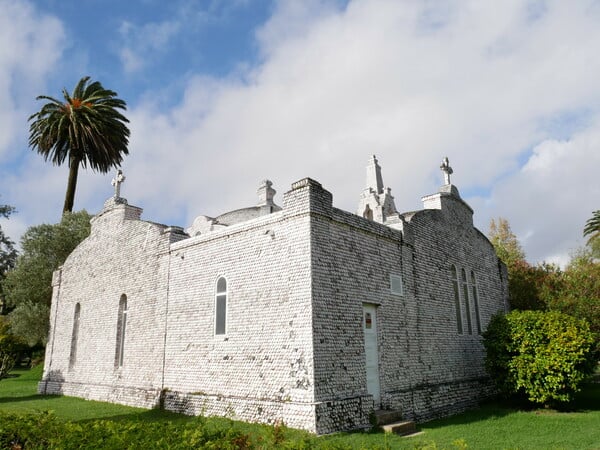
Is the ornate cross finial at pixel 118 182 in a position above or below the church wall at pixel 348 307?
above

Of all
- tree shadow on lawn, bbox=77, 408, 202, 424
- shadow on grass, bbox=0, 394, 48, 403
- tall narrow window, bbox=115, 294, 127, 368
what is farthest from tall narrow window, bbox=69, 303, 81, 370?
tree shadow on lawn, bbox=77, 408, 202, 424

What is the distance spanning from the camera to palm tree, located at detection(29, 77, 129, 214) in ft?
99.0

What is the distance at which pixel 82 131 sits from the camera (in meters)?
30.3

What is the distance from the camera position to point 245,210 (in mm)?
19047

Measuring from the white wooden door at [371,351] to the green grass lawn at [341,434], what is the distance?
1.22 meters

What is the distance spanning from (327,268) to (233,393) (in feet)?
12.6

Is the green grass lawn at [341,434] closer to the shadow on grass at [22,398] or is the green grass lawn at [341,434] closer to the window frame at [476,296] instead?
the shadow on grass at [22,398]

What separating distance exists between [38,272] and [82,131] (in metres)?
8.77

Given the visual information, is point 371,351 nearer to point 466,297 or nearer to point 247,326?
point 247,326

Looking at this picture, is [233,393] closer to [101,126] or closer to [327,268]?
[327,268]

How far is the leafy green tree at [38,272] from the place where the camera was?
26812 mm

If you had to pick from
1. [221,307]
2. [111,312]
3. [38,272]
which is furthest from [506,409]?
[38,272]

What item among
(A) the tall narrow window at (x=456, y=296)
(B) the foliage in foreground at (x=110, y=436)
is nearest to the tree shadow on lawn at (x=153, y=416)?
(B) the foliage in foreground at (x=110, y=436)

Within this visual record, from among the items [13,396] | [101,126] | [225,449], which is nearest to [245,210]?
[13,396]
